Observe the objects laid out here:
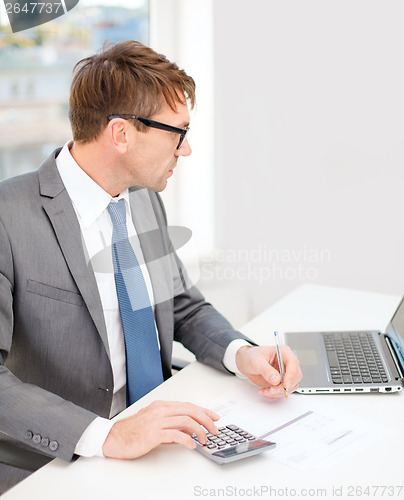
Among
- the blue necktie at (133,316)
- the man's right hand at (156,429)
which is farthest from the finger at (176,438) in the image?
the blue necktie at (133,316)

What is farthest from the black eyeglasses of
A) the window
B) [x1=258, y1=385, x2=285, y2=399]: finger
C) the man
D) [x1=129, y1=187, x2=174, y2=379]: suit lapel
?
the window

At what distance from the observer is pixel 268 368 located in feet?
4.65

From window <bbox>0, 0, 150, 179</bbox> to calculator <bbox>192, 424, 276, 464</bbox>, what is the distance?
5.84 ft

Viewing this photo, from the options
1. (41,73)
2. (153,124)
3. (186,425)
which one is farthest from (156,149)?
(41,73)

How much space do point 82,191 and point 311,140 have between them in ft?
5.59

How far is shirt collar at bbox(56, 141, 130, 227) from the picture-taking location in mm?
1535

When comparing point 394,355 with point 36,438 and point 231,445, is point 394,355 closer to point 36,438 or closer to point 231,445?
point 231,445

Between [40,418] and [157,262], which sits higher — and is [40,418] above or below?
below

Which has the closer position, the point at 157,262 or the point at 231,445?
the point at 231,445

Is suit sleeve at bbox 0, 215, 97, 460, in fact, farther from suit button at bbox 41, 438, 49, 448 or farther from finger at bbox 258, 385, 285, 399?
finger at bbox 258, 385, 285, 399

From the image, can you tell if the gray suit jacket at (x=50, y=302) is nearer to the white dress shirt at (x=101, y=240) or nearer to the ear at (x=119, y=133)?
the white dress shirt at (x=101, y=240)

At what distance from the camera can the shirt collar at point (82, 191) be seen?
5.04ft

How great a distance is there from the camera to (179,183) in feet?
10.4

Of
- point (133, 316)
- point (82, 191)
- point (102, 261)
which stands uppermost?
point (82, 191)
